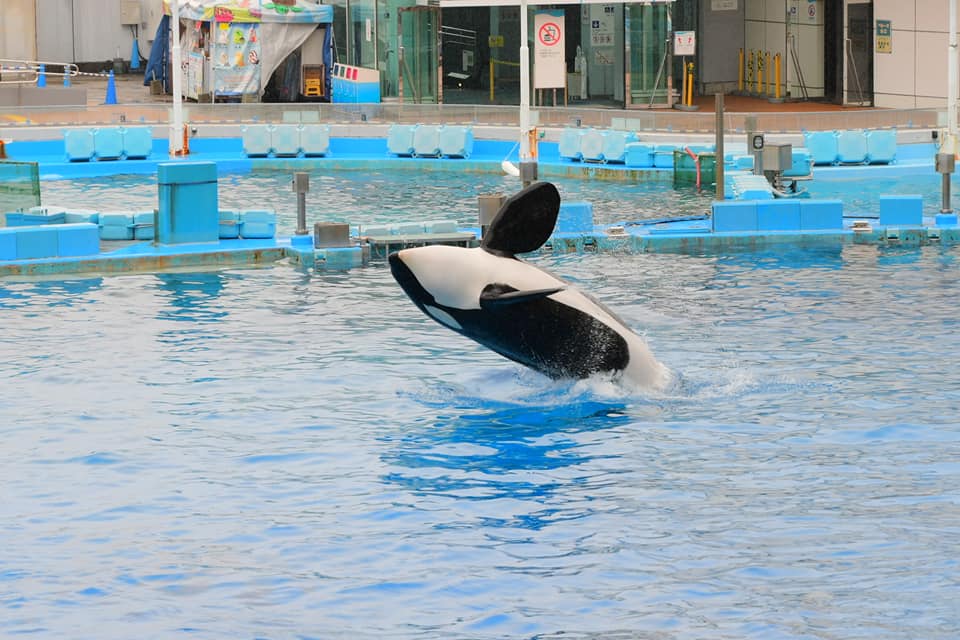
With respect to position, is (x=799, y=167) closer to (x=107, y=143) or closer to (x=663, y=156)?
(x=663, y=156)

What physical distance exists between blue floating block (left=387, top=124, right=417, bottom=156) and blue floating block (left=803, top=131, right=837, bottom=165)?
307 inches

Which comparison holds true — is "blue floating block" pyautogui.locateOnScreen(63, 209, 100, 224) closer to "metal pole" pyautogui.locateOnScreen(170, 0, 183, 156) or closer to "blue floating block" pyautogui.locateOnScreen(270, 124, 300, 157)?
"metal pole" pyautogui.locateOnScreen(170, 0, 183, 156)

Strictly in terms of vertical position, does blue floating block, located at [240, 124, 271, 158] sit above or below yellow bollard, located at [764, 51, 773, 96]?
below

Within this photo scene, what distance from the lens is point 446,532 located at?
34.6 feet

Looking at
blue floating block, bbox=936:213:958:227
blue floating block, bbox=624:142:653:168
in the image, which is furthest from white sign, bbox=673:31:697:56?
blue floating block, bbox=936:213:958:227

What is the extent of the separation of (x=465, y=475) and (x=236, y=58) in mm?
30863

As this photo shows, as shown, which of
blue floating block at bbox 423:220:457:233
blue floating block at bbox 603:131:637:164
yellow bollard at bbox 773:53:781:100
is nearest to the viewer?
blue floating block at bbox 423:220:457:233

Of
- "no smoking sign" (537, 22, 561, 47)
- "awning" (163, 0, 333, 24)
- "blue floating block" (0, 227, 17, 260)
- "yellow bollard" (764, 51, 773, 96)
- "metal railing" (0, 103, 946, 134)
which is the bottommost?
"blue floating block" (0, 227, 17, 260)

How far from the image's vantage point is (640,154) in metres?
30.0

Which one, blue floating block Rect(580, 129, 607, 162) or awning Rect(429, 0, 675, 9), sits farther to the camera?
blue floating block Rect(580, 129, 607, 162)

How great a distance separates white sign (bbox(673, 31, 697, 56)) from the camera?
1548 inches

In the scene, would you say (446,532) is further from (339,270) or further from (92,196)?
(92,196)

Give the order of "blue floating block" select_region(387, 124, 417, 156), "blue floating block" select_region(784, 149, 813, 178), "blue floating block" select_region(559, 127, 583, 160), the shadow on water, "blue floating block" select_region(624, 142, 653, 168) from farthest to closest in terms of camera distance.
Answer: "blue floating block" select_region(387, 124, 417, 156)
"blue floating block" select_region(559, 127, 583, 160)
"blue floating block" select_region(624, 142, 653, 168)
"blue floating block" select_region(784, 149, 813, 178)
the shadow on water

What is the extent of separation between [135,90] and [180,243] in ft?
85.2
